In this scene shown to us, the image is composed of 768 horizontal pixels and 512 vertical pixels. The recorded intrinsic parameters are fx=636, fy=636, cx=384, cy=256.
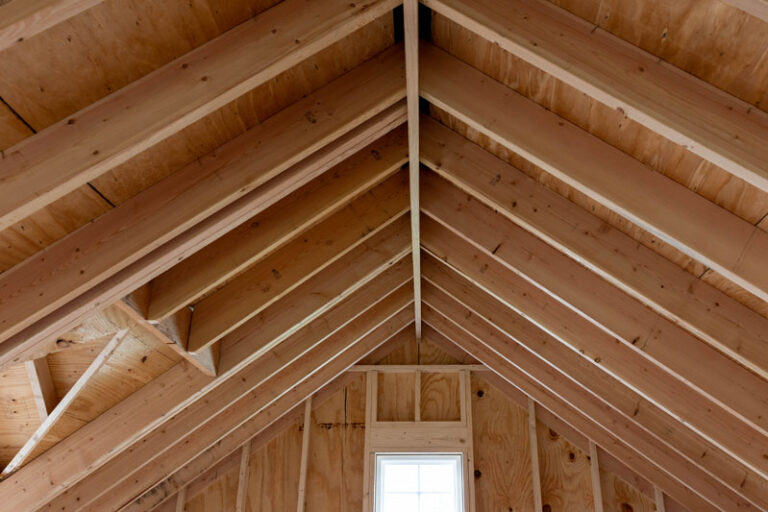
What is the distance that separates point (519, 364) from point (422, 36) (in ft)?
9.62

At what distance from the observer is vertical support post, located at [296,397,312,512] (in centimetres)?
530

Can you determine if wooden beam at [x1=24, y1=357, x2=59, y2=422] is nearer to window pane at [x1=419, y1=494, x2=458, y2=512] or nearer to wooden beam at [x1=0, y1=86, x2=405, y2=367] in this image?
wooden beam at [x1=0, y1=86, x2=405, y2=367]

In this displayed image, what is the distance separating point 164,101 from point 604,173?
147 centimetres

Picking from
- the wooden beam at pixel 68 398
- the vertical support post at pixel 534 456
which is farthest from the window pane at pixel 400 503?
the wooden beam at pixel 68 398

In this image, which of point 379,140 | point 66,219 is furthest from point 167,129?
point 379,140

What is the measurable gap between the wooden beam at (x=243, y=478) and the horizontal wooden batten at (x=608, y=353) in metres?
2.76

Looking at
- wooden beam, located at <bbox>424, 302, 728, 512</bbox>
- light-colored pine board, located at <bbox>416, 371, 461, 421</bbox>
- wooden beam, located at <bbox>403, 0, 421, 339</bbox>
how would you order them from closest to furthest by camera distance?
wooden beam, located at <bbox>403, 0, 421, 339</bbox>
wooden beam, located at <bbox>424, 302, 728, 512</bbox>
light-colored pine board, located at <bbox>416, 371, 461, 421</bbox>

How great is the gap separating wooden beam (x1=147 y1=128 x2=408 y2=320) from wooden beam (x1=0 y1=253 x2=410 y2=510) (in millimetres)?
737

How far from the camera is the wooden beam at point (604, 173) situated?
206cm

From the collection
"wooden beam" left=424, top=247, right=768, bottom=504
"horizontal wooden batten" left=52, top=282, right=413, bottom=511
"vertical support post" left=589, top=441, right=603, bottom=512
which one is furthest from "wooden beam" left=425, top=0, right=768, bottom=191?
"vertical support post" left=589, top=441, right=603, bottom=512

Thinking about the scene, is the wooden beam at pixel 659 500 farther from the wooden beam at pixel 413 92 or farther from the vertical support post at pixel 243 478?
the vertical support post at pixel 243 478

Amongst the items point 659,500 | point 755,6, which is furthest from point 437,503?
point 755,6

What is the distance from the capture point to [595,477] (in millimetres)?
5188

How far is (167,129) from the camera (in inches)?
70.0
